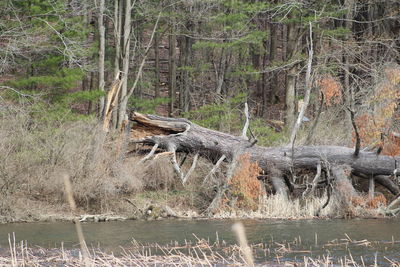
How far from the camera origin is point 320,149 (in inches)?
834

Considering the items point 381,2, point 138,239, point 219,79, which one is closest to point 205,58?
point 219,79

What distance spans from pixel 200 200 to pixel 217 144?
2216 millimetres

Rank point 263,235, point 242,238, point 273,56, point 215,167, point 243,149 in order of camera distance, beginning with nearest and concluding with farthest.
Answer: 1. point 242,238
2. point 263,235
3. point 215,167
4. point 243,149
5. point 273,56

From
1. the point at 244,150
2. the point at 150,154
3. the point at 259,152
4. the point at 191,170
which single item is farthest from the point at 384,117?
the point at 150,154

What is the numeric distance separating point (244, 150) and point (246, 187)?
212cm

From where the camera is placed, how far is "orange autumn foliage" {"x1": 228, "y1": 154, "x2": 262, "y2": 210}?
1973 cm

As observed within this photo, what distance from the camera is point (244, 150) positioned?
21484 millimetres

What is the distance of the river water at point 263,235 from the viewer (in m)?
12.1

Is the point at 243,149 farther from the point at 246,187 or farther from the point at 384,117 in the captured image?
the point at 384,117

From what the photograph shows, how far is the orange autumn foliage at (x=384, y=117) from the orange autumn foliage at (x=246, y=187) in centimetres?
436

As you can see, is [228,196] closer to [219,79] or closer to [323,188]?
[323,188]

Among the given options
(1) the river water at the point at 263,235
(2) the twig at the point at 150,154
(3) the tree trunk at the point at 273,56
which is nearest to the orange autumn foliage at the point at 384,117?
(1) the river water at the point at 263,235

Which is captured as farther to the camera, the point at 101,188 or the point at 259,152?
the point at 259,152

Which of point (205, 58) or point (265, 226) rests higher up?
point (205, 58)
